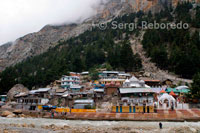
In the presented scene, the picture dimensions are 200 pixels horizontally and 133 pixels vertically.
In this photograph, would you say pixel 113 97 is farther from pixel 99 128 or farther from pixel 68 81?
pixel 68 81

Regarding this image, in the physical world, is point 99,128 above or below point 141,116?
above

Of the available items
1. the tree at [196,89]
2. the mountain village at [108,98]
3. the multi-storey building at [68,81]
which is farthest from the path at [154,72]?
the multi-storey building at [68,81]

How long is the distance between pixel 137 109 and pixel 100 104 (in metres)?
12.6

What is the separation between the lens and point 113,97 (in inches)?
2146

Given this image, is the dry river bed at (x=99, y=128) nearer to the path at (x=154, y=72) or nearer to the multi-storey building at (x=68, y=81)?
the multi-storey building at (x=68, y=81)

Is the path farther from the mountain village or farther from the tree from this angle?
the tree

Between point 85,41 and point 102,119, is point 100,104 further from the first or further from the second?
point 85,41

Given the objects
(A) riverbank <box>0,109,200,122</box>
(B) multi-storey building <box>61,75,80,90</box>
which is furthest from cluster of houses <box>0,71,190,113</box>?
(A) riverbank <box>0,109,200,122</box>

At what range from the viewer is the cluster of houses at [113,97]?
45594 mm

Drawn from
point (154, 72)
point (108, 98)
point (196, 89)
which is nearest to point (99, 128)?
point (108, 98)

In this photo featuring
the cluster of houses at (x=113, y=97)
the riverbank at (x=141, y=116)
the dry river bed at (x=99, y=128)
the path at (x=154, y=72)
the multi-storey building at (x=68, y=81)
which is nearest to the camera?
the dry river bed at (x=99, y=128)

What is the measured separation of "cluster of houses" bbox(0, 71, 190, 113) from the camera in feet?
150

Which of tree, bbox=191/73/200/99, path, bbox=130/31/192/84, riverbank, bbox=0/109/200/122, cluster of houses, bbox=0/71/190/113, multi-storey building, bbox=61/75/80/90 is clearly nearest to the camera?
riverbank, bbox=0/109/200/122

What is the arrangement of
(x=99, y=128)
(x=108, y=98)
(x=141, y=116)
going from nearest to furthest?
(x=99, y=128) → (x=141, y=116) → (x=108, y=98)
